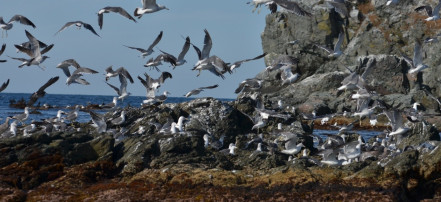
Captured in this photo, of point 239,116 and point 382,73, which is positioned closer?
point 239,116

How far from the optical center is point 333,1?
73.7ft

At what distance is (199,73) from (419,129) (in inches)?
303

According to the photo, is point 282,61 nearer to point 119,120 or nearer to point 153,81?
point 153,81

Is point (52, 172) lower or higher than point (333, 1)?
lower

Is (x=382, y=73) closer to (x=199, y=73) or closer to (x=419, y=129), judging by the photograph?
(x=419, y=129)

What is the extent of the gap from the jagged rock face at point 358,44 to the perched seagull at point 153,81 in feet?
67.2

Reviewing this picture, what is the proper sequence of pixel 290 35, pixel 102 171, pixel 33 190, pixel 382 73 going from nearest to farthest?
pixel 33 190 → pixel 102 171 → pixel 382 73 → pixel 290 35

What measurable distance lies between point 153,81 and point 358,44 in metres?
28.7

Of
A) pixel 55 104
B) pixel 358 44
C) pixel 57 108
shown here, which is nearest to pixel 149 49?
pixel 358 44

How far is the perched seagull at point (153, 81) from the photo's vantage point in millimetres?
21633

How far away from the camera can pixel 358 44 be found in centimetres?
4841

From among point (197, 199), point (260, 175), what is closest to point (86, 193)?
point (197, 199)

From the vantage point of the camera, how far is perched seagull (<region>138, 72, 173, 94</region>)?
852 inches

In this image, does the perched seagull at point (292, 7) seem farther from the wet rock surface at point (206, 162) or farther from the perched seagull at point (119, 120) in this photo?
the perched seagull at point (119, 120)
